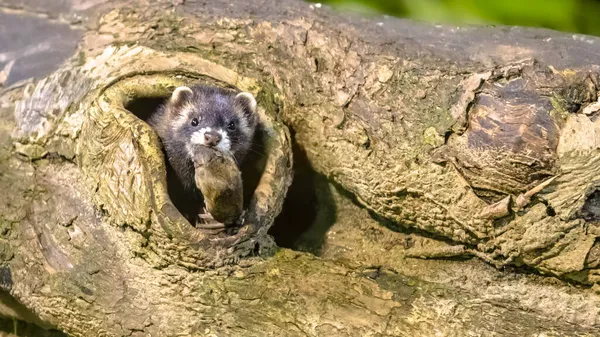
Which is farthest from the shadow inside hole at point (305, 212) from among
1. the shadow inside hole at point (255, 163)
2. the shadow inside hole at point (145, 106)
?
the shadow inside hole at point (145, 106)

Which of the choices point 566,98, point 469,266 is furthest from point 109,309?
point 566,98

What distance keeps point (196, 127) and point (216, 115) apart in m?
0.10

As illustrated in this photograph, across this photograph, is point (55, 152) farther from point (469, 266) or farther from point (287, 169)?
point (469, 266)

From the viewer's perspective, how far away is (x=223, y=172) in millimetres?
2061

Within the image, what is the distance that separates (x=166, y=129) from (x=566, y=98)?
1.67 meters

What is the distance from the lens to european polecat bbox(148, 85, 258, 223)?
2.54 metres

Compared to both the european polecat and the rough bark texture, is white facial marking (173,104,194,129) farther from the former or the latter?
the rough bark texture

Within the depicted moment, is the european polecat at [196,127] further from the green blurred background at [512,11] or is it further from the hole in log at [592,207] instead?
the hole in log at [592,207]

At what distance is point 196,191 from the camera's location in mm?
2732

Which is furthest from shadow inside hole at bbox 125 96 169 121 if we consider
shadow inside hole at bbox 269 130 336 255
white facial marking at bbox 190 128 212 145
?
shadow inside hole at bbox 269 130 336 255

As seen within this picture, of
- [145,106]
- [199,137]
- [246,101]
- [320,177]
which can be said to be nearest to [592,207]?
[320,177]

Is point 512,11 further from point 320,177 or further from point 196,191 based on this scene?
point 196,191

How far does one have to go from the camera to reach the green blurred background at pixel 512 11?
11.1 feet

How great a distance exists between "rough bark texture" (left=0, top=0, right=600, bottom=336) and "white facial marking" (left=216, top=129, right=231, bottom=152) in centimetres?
17
